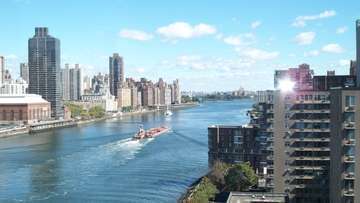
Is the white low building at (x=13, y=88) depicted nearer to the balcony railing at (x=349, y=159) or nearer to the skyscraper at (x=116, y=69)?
the skyscraper at (x=116, y=69)

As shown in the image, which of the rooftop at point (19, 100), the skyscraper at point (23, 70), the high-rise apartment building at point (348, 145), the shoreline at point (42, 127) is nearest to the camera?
the high-rise apartment building at point (348, 145)

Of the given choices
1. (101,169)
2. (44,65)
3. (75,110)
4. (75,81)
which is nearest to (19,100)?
(75,110)

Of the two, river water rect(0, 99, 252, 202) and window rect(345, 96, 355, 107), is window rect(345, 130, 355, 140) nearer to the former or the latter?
window rect(345, 96, 355, 107)

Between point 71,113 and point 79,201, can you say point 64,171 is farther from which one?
point 71,113

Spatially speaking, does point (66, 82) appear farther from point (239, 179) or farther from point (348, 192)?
point (348, 192)

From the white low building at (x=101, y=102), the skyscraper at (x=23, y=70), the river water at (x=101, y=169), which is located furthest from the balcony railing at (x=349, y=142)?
the skyscraper at (x=23, y=70)

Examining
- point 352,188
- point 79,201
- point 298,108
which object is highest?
point 298,108

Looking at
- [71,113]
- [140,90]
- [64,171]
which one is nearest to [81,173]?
[64,171]
